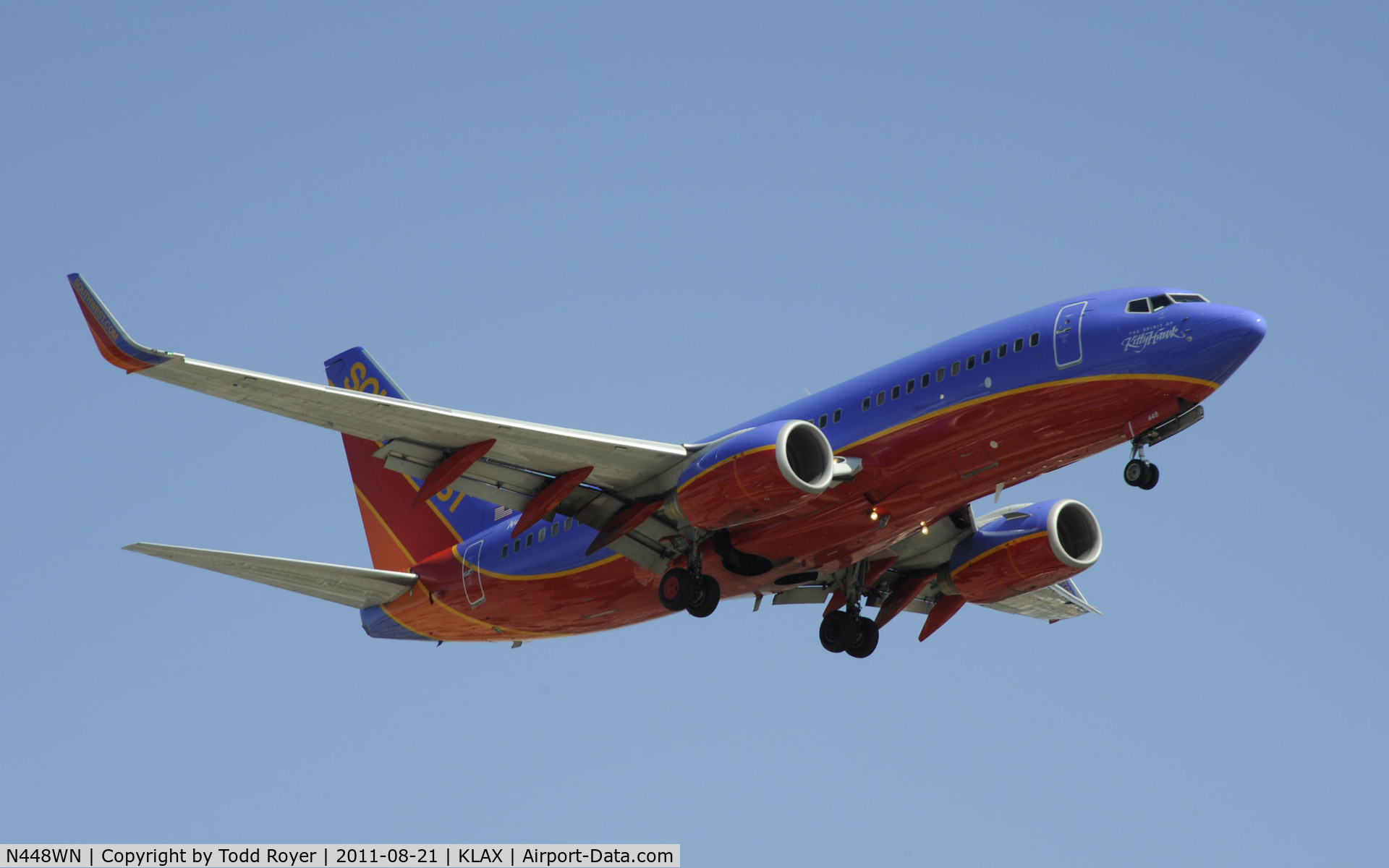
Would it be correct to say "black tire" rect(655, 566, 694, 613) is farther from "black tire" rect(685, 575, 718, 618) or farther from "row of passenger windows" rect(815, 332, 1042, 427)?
"row of passenger windows" rect(815, 332, 1042, 427)

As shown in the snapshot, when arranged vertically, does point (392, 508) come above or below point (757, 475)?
above

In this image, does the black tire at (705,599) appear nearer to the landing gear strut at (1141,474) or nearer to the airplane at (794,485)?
the airplane at (794,485)

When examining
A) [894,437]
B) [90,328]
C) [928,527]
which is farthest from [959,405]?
[90,328]

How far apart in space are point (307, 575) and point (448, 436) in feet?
21.5

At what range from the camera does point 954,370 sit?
2777 centimetres

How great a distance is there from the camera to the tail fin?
36438 millimetres

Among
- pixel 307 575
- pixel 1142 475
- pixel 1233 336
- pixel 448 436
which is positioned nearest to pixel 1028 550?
pixel 1142 475

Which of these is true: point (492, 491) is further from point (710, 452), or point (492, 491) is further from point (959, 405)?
point (959, 405)

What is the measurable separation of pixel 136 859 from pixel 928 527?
1685cm

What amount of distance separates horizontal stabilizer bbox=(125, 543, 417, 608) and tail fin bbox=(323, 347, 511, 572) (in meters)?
1.24

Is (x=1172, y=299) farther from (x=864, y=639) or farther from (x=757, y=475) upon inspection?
(x=864, y=639)

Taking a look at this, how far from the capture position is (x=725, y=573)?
3139 centimetres

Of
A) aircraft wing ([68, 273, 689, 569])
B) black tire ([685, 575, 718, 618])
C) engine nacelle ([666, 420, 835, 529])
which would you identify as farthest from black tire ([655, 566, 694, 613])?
engine nacelle ([666, 420, 835, 529])

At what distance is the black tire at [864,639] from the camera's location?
34531 millimetres
